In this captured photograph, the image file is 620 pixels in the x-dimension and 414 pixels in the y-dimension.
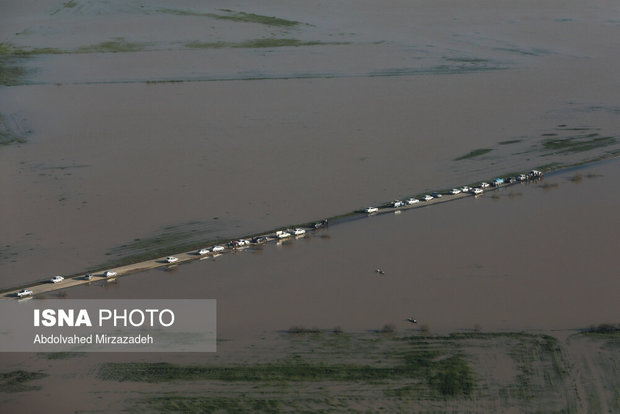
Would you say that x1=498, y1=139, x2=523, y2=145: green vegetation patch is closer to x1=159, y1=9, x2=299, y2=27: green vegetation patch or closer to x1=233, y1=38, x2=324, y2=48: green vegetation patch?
x1=233, y1=38, x2=324, y2=48: green vegetation patch

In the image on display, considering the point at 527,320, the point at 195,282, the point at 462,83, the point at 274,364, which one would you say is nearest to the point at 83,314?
the point at 195,282

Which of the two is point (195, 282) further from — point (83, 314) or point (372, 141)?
point (372, 141)

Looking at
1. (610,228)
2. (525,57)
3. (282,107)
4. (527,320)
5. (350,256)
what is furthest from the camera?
(525,57)

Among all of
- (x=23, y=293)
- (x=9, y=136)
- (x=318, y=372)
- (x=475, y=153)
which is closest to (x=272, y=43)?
(x=9, y=136)

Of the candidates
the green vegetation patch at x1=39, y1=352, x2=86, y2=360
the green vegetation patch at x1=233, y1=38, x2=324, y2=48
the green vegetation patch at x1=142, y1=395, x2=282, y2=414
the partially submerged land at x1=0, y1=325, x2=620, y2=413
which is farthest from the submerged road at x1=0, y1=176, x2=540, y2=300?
the green vegetation patch at x1=233, y1=38, x2=324, y2=48

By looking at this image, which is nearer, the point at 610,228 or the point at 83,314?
the point at 83,314

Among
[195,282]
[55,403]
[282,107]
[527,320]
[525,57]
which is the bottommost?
[55,403]

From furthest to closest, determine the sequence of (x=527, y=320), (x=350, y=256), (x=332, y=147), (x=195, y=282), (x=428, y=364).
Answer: (x=332, y=147)
(x=350, y=256)
(x=195, y=282)
(x=527, y=320)
(x=428, y=364)
